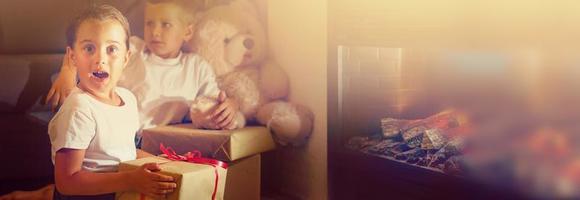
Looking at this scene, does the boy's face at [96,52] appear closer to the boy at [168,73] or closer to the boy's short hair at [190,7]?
the boy at [168,73]

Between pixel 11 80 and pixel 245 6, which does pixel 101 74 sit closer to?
pixel 11 80

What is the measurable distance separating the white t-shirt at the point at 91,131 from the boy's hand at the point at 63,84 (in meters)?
0.05

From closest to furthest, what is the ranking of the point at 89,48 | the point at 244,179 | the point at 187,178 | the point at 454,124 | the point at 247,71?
the point at 187,178, the point at 89,48, the point at 454,124, the point at 244,179, the point at 247,71

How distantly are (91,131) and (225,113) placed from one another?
1.98ft

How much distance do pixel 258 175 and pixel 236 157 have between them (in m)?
0.18

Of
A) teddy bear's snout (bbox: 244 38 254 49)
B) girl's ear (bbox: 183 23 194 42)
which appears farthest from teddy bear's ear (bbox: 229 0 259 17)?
girl's ear (bbox: 183 23 194 42)

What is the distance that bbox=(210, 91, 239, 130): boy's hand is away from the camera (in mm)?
2305

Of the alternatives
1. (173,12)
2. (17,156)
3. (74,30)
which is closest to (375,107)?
(173,12)

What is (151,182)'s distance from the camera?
1780mm

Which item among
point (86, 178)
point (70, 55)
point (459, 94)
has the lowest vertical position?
point (86, 178)

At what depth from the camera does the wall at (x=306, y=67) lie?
2.45 metres

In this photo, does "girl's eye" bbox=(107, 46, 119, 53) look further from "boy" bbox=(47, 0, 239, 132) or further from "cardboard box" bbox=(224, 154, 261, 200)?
"cardboard box" bbox=(224, 154, 261, 200)

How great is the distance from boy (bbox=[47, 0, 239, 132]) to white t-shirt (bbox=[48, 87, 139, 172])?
0.17 meters

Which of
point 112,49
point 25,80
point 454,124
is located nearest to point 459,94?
point 454,124
